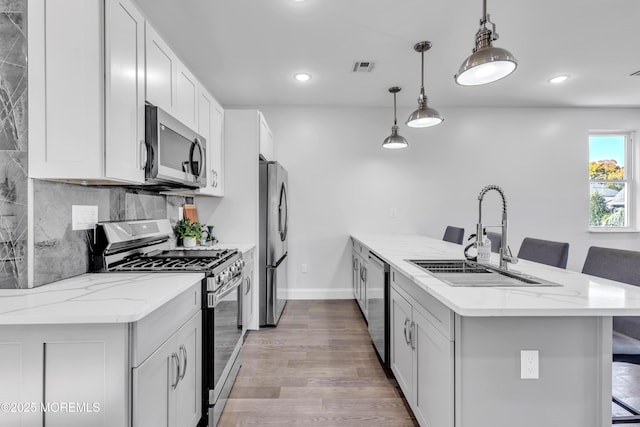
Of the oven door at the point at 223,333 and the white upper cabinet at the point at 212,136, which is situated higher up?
the white upper cabinet at the point at 212,136

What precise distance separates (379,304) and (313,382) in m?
0.71

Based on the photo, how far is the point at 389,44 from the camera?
9.21 ft

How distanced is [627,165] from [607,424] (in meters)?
4.79

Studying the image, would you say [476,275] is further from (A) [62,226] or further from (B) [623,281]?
(A) [62,226]

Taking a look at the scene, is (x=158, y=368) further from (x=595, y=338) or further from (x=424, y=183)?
(x=424, y=183)

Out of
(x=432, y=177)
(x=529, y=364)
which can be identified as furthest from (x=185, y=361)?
(x=432, y=177)

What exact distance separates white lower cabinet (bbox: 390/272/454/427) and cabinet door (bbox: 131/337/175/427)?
3.57 ft

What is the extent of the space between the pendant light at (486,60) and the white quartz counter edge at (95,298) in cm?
169

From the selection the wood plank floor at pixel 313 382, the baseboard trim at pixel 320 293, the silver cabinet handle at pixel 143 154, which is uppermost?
the silver cabinet handle at pixel 143 154

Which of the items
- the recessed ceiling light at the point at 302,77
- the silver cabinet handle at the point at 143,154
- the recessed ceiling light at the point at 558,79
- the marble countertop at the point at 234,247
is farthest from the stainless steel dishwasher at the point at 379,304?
the recessed ceiling light at the point at 558,79

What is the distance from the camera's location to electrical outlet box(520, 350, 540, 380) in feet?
4.03

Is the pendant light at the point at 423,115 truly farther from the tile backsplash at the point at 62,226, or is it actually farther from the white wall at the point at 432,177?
the tile backsplash at the point at 62,226

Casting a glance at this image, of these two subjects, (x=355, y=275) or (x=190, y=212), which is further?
(x=355, y=275)

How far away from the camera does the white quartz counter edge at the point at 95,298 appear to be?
103 centimetres
